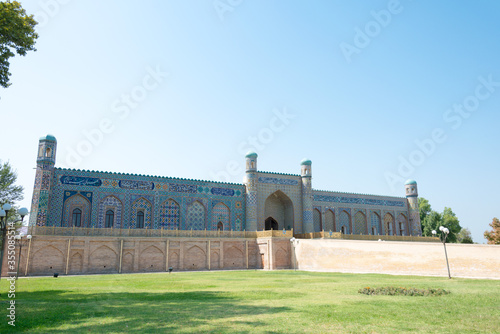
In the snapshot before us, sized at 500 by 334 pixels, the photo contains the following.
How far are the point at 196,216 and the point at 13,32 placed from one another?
19595 mm

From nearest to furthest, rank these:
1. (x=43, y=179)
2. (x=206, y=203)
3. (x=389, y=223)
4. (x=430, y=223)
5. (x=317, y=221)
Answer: (x=43, y=179)
(x=206, y=203)
(x=317, y=221)
(x=389, y=223)
(x=430, y=223)

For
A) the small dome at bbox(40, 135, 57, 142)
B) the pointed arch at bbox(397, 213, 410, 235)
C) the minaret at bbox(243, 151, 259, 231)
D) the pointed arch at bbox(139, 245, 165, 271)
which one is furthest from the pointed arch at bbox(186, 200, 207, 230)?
the pointed arch at bbox(397, 213, 410, 235)

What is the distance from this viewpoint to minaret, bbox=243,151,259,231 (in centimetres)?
2855

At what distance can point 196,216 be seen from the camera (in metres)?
27.4

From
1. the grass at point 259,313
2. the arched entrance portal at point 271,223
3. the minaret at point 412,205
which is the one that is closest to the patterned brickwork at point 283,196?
the arched entrance portal at point 271,223

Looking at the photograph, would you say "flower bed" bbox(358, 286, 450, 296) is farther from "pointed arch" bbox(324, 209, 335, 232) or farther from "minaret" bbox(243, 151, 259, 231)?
"pointed arch" bbox(324, 209, 335, 232)

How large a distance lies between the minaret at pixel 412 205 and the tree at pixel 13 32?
1387 inches

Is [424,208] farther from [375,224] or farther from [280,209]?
[280,209]

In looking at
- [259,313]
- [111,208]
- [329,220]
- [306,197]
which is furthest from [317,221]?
[259,313]

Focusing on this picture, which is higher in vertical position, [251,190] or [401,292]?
[251,190]

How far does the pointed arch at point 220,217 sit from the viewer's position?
28.0m

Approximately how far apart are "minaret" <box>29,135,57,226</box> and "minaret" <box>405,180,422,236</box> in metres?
31.4

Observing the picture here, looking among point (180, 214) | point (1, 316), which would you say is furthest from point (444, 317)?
point (180, 214)

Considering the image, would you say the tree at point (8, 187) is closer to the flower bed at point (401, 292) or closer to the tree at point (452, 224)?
the flower bed at point (401, 292)
